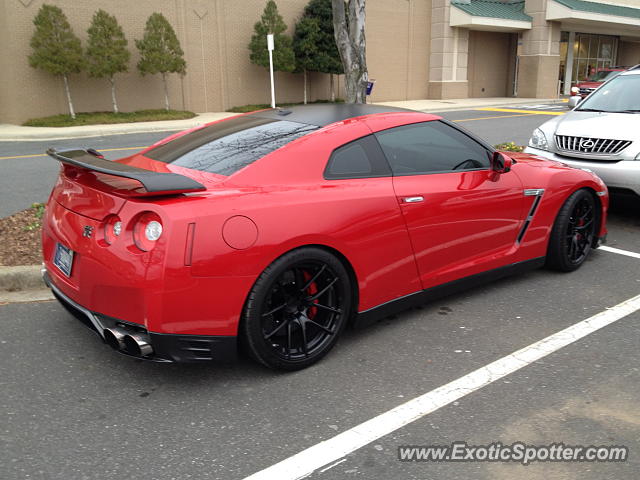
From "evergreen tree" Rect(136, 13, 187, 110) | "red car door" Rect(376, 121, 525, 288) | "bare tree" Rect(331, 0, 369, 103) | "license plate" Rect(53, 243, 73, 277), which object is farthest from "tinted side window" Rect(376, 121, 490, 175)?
"evergreen tree" Rect(136, 13, 187, 110)

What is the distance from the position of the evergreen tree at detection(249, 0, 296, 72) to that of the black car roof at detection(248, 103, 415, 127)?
20093 mm

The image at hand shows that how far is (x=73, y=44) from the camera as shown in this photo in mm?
19266

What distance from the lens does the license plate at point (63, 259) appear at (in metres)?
3.38

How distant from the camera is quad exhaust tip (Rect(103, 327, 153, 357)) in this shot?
10.0ft

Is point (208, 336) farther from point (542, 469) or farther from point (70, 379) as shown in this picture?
point (542, 469)

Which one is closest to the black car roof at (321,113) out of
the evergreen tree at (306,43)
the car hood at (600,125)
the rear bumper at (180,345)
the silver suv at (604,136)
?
the rear bumper at (180,345)

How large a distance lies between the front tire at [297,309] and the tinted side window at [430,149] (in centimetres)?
91

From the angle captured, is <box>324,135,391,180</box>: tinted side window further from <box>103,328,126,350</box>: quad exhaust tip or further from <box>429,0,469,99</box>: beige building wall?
<box>429,0,469,99</box>: beige building wall

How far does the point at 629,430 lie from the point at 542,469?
588 millimetres

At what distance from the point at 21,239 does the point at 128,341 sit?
318 centimetres

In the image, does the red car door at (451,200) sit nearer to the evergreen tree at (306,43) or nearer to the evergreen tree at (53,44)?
the evergreen tree at (53,44)

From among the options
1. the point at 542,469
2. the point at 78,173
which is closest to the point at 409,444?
the point at 542,469

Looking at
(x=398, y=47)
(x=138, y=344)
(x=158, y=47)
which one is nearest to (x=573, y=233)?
(x=138, y=344)

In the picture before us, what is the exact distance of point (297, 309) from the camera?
3.46 meters
